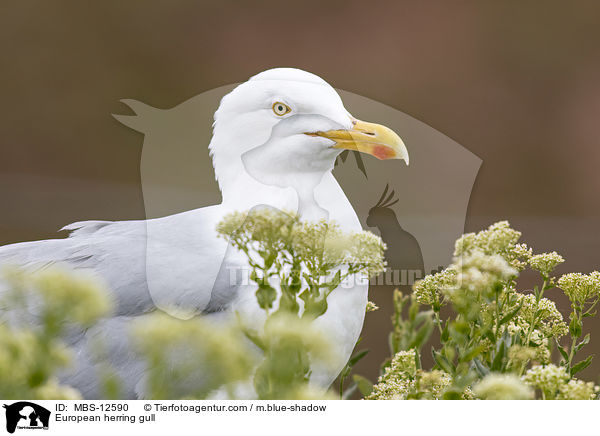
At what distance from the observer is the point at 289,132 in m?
0.84

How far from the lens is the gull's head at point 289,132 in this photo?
Result: 803 millimetres

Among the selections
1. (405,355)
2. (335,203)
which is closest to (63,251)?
(335,203)

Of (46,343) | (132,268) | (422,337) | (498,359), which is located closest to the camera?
(46,343)

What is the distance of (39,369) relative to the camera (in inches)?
13.9

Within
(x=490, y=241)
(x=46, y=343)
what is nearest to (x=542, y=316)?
(x=490, y=241)

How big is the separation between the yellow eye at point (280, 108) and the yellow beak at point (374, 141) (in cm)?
8

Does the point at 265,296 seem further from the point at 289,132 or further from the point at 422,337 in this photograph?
the point at 289,132

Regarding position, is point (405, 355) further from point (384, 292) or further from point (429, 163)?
point (429, 163)

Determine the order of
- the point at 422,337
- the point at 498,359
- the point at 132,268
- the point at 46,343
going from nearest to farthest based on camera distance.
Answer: the point at 46,343 → the point at 498,359 → the point at 422,337 → the point at 132,268

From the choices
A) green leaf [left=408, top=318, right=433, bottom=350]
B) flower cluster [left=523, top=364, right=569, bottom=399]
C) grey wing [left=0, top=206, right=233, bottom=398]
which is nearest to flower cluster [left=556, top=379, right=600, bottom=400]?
flower cluster [left=523, top=364, right=569, bottom=399]

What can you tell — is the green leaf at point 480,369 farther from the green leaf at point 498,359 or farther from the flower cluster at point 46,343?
the flower cluster at point 46,343

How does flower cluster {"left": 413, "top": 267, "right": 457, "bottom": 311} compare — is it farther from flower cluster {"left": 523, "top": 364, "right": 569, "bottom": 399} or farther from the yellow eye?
the yellow eye
